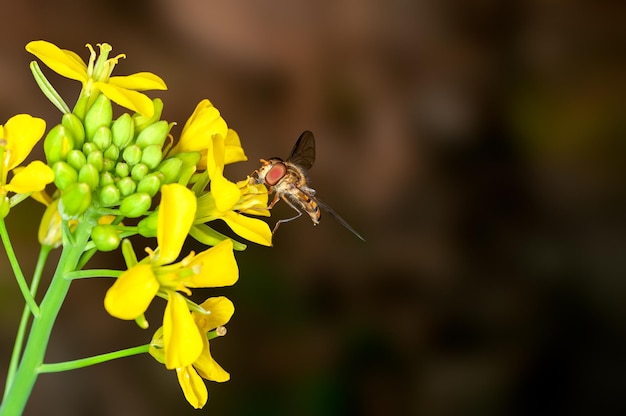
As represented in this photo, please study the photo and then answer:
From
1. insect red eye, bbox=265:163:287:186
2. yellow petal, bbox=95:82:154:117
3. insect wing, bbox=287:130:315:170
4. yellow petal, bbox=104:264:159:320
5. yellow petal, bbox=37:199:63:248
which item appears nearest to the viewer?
yellow petal, bbox=104:264:159:320

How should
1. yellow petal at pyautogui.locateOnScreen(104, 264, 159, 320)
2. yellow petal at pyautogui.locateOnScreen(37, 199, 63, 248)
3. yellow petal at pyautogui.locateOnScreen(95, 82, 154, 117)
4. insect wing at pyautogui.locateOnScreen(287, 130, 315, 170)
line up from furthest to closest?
1. insect wing at pyautogui.locateOnScreen(287, 130, 315, 170)
2. yellow petal at pyautogui.locateOnScreen(37, 199, 63, 248)
3. yellow petal at pyautogui.locateOnScreen(95, 82, 154, 117)
4. yellow petal at pyautogui.locateOnScreen(104, 264, 159, 320)

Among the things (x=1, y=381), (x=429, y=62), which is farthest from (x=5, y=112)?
(x=429, y=62)

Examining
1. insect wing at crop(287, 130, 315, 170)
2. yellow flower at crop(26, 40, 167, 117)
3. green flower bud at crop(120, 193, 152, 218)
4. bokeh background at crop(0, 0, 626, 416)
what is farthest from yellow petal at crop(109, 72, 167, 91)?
bokeh background at crop(0, 0, 626, 416)

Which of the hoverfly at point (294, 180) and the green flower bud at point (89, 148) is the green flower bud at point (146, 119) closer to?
the green flower bud at point (89, 148)

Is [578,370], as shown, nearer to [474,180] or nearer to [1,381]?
[474,180]

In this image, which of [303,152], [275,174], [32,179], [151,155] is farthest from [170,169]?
[303,152]

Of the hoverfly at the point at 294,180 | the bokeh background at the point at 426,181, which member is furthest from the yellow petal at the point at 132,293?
the bokeh background at the point at 426,181

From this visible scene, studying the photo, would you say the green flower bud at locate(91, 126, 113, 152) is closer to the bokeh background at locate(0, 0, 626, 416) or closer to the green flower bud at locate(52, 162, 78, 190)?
the green flower bud at locate(52, 162, 78, 190)
